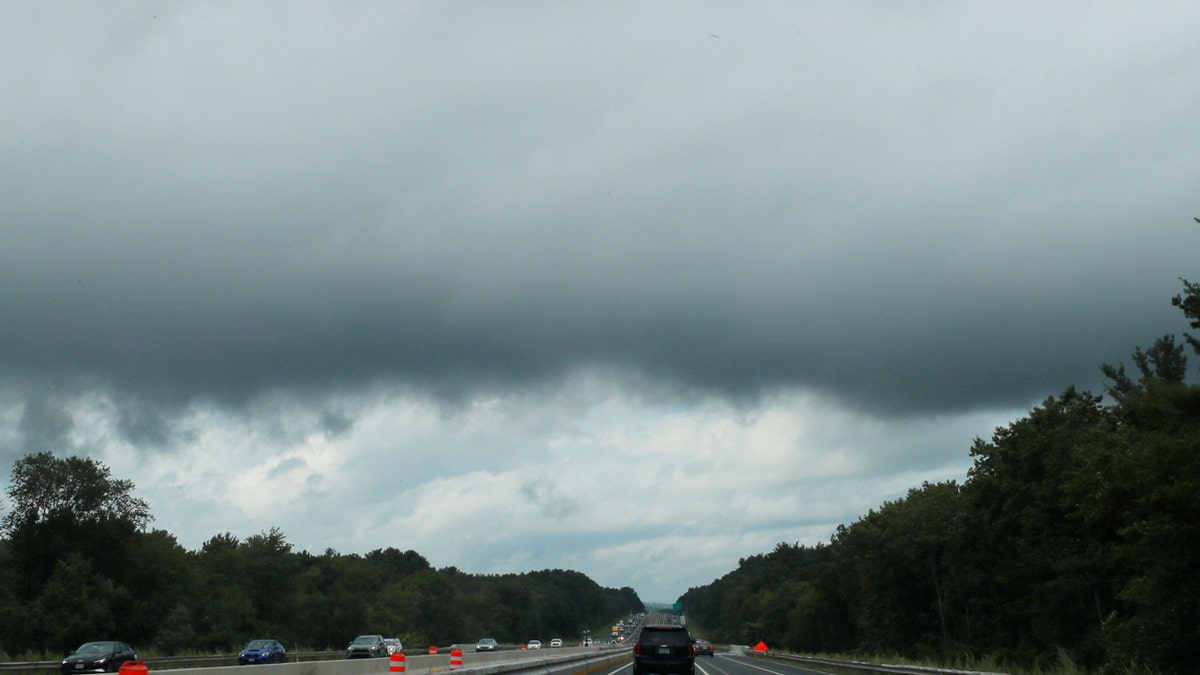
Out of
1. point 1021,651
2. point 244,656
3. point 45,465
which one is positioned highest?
point 45,465

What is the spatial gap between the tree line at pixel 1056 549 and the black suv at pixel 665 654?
16.6 metres

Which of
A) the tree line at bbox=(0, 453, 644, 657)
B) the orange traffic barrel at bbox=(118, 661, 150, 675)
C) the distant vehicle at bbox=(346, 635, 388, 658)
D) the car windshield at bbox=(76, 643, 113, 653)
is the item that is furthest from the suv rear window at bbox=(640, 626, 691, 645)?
the tree line at bbox=(0, 453, 644, 657)

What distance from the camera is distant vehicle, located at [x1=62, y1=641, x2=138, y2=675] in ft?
116

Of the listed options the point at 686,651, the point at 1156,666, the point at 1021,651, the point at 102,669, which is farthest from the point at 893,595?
the point at 102,669

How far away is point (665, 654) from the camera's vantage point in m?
31.2

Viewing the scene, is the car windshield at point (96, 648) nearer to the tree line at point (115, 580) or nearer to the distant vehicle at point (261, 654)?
the distant vehicle at point (261, 654)

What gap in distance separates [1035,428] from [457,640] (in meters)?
126

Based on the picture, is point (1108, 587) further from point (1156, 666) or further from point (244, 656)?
point (244, 656)

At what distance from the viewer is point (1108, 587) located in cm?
5959

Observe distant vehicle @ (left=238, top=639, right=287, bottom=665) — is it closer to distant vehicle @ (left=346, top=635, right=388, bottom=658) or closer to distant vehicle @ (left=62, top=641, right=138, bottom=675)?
distant vehicle @ (left=346, top=635, right=388, bottom=658)

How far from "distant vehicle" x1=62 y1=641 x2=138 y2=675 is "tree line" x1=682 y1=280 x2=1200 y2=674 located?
36841 millimetres

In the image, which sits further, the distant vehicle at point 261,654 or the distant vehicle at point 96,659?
the distant vehicle at point 261,654

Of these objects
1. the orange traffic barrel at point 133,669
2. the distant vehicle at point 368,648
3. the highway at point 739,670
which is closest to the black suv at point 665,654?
the highway at point 739,670

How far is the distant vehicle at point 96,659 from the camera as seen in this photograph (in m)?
35.5
